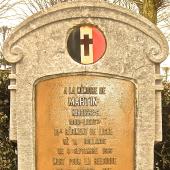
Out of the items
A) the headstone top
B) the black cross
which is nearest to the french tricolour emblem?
the black cross

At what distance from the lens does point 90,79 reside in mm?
6047

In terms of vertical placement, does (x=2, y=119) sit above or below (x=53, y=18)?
below

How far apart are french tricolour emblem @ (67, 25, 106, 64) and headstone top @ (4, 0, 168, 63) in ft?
0.45

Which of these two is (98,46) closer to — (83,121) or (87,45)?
(87,45)

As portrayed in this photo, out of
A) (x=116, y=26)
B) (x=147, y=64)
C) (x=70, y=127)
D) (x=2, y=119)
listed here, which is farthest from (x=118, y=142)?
(x=2, y=119)

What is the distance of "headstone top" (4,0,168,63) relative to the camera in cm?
598

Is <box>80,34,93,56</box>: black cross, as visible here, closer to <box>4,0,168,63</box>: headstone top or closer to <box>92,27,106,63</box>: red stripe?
<box>92,27,106,63</box>: red stripe

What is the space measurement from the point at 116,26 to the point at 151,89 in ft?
2.67

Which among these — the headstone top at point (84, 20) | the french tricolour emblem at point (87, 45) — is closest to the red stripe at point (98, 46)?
the french tricolour emblem at point (87, 45)

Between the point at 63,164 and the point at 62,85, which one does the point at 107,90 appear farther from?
the point at 63,164

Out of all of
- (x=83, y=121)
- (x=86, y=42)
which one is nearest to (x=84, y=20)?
(x=86, y=42)

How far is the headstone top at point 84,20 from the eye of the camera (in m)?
5.98

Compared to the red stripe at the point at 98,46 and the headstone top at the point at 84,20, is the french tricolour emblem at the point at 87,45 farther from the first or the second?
the headstone top at the point at 84,20

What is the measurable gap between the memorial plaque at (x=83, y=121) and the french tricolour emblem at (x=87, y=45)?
22 centimetres
